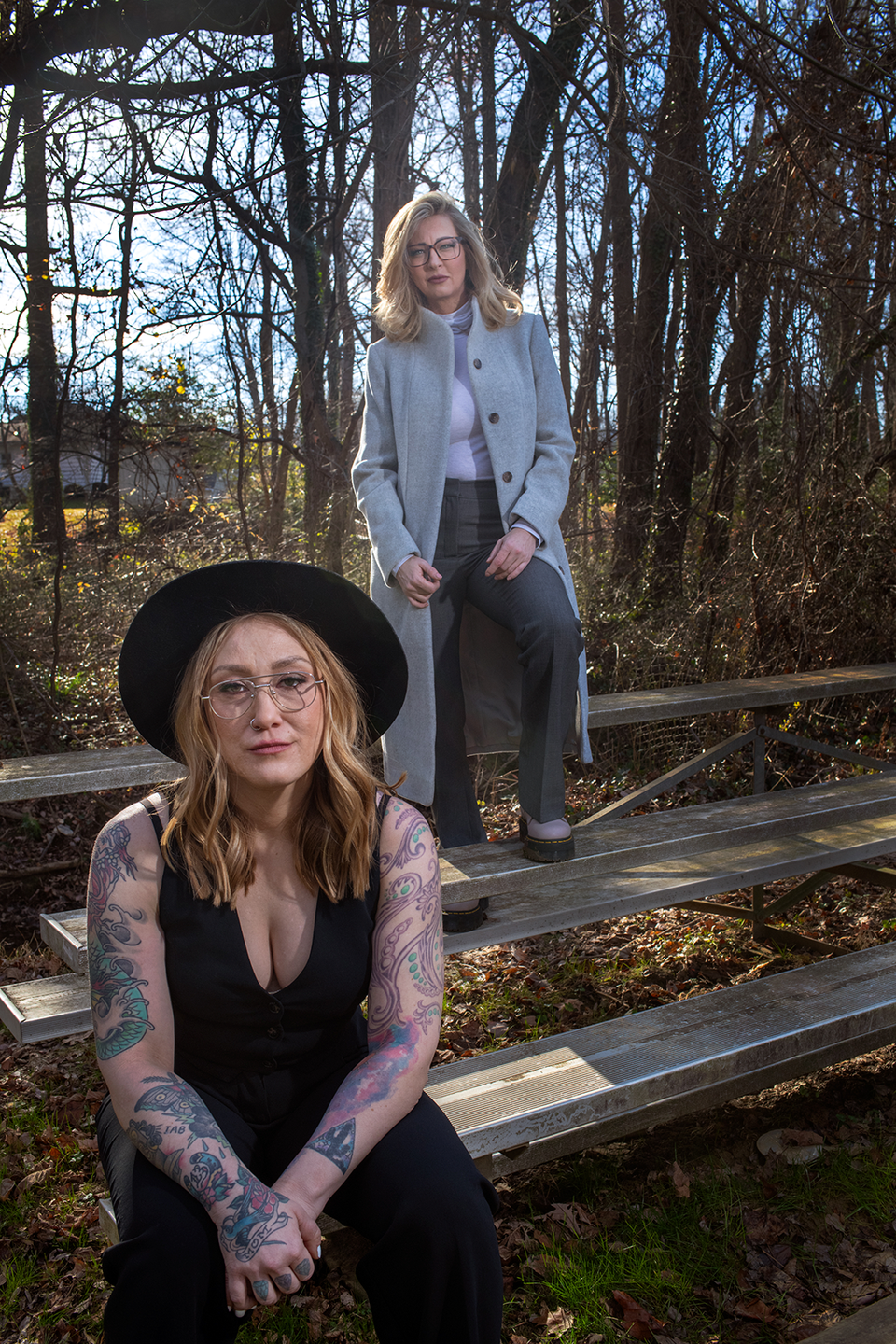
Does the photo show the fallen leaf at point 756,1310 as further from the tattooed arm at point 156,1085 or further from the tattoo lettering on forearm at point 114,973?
the tattoo lettering on forearm at point 114,973

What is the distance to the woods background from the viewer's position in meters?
5.51

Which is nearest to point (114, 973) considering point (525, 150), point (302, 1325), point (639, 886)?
point (302, 1325)

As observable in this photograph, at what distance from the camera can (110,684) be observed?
20.3ft

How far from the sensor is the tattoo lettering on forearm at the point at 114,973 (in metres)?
1.83

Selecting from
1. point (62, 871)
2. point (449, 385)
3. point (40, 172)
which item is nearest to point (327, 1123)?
point (449, 385)

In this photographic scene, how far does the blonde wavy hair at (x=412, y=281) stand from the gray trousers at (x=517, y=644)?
50 centimetres

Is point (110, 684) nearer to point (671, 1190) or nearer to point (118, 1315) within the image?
point (671, 1190)

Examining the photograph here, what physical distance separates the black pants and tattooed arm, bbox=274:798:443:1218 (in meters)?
0.08

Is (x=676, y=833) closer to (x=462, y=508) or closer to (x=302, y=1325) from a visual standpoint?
(x=462, y=508)

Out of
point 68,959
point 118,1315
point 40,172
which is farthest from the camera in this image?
point 40,172

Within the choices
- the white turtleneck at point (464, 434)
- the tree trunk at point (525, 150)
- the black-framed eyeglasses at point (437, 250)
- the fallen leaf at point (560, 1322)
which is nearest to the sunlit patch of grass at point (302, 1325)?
the fallen leaf at point (560, 1322)

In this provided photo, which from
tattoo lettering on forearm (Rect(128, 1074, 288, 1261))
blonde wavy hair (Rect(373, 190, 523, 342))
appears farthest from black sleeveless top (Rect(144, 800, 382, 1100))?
blonde wavy hair (Rect(373, 190, 523, 342))

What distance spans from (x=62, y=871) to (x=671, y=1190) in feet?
11.5

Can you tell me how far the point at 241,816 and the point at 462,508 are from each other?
4.73ft
